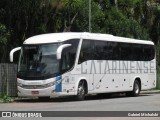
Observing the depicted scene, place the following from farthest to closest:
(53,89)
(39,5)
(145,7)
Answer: (145,7) → (39,5) → (53,89)

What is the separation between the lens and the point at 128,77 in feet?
105

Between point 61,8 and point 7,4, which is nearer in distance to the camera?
point 7,4

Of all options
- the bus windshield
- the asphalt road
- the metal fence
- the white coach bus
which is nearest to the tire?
the white coach bus

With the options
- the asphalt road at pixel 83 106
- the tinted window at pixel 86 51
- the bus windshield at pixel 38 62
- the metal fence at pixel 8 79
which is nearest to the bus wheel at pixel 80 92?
the tinted window at pixel 86 51

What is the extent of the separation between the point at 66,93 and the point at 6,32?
27.1 ft

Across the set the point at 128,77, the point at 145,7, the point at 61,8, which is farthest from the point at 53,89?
the point at 145,7

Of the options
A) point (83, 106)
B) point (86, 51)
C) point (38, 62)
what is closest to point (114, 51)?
point (86, 51)

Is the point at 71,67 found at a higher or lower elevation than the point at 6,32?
lower

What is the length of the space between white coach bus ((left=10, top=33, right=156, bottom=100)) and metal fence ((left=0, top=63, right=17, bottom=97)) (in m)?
2.04

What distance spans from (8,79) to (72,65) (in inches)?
182

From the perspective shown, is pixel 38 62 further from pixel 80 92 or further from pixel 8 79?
pixel 8 79

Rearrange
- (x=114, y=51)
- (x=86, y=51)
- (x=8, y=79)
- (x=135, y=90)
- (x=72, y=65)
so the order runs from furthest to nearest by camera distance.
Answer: (x=135, y=90) < (x=114, y=51) < (x=8, y=79) < (x=86, y=51) < (x=72, y=65)

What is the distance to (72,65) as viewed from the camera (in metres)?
26.1

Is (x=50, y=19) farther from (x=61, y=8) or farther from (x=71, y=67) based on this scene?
(x=71, y=67)
